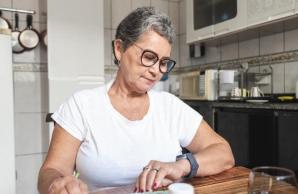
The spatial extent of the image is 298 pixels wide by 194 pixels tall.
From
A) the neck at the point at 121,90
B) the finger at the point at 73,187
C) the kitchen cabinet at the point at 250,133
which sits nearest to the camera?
the finger at the point at 73,187

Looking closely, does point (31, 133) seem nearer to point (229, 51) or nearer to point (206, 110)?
point (206, 110)

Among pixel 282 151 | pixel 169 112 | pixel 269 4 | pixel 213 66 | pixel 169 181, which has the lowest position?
pixel 282 151

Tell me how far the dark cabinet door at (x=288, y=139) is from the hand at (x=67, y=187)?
133 centimetres

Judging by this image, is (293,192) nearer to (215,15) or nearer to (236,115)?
(236,115)

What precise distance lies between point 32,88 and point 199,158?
2239 millimetres

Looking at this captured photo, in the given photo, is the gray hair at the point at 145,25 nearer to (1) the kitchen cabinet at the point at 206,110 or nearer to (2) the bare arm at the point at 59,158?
(2) the bare arm at the point at 59,158

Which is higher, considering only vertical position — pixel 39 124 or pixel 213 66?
pixel 213 66

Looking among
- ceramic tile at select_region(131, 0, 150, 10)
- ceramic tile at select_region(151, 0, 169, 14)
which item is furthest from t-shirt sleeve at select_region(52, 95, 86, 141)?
ceramic tile at select_region(151, 0, 169, 14)

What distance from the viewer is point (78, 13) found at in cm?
261

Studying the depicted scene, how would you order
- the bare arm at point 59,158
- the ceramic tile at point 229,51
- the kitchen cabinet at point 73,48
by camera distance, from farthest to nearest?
the ceramic tile at point 229,51 → the kitchen cabinet at point 73,48 → the bare arm at point 59,158

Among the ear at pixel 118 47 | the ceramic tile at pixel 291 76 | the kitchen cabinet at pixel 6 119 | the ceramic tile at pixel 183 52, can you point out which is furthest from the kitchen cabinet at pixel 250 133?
the kitchen cabinet at pixel 6 119

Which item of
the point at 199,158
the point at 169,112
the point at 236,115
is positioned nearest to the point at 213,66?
the point at 236,115

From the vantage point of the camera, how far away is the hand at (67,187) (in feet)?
2.21

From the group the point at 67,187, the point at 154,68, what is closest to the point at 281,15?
the point at 154,68
